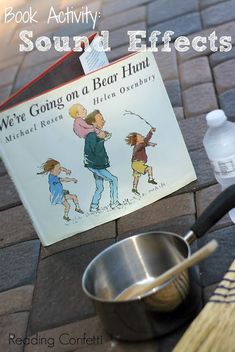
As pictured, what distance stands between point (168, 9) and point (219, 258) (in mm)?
2188

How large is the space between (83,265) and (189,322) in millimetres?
432

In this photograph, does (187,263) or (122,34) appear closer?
(187,263)

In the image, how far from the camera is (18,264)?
195 centimetres

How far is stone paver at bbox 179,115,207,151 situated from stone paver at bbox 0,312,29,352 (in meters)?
0.81

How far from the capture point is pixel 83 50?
6.29 ft

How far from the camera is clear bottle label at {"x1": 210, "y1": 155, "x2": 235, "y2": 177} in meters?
1.75

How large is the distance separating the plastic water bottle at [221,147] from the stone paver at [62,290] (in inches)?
14.2

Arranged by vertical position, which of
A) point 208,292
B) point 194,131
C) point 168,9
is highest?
point 168,9

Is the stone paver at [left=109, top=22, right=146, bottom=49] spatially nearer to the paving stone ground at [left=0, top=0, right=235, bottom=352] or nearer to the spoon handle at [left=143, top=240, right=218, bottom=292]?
the paving stone ground at [left=0, top=0, right=235, bottom=352]

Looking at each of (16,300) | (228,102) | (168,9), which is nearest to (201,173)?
(228,102)

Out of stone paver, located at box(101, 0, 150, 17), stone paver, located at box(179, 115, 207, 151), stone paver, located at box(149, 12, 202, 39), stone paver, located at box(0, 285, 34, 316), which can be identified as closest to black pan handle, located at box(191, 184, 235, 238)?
stone paver, located at box(0, 285, 34, 316)

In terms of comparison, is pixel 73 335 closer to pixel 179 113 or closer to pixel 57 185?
pixel 57 185

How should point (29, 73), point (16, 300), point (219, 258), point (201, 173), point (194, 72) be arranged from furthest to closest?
point (29, 73), point (194, 72), point (201, 173), point (16, 300), point (219, 258)

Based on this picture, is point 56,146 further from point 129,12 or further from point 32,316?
point 129,12
